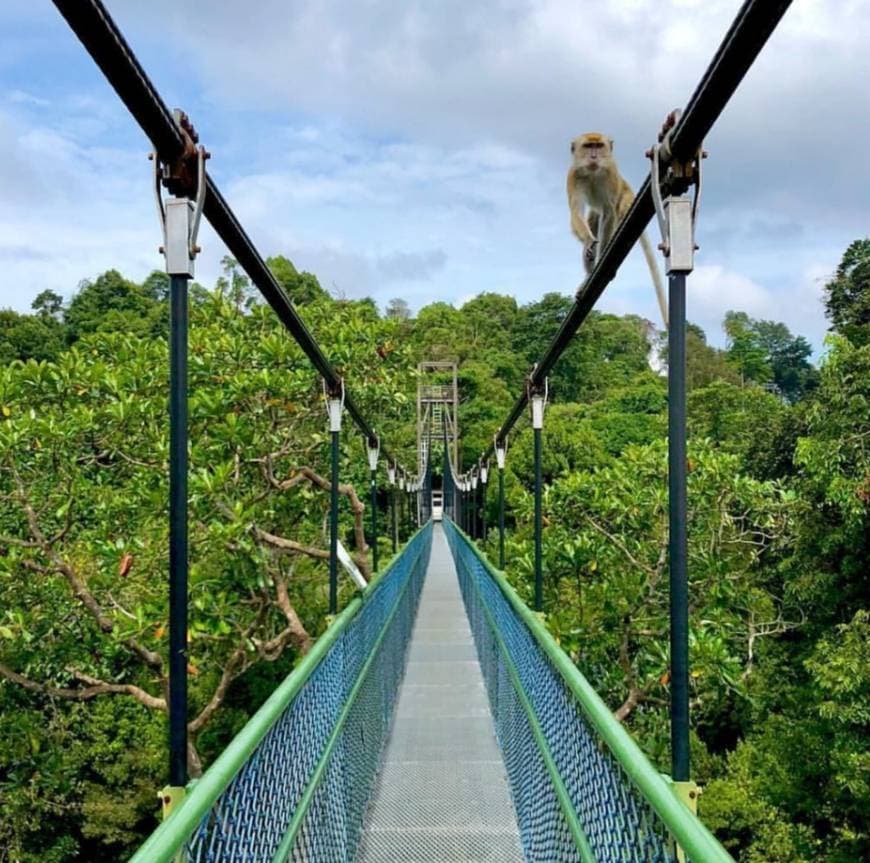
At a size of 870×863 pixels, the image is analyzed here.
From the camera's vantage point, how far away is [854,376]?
7.77 m

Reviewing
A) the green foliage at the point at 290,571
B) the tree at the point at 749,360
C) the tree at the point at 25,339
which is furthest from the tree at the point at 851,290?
the tree at the point at 749,360

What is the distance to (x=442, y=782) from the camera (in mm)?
3064

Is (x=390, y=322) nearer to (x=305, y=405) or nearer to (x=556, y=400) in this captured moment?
(x=305, y=405)

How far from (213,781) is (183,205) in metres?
0.95

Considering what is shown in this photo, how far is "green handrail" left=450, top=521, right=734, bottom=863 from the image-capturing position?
78 centimetres

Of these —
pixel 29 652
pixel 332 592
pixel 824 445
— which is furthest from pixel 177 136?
pixel 824 445

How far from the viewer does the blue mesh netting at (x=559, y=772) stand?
1.16 meters

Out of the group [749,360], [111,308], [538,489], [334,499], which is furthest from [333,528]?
[749,360]

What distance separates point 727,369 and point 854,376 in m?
25.0

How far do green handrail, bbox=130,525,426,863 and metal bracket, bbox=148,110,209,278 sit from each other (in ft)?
2.37

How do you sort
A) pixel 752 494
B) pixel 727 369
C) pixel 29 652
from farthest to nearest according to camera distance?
1. pixel 727 369
2. pixel 752 494
3. pixel 29 652

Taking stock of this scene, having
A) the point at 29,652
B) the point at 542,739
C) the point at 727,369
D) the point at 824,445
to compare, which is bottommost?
the point at 29,652

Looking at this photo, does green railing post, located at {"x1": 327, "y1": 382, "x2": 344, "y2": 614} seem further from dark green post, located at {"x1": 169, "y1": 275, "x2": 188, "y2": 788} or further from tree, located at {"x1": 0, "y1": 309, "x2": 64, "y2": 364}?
tree, located at {"x1": 0, "y1": 309, "x2": 64, "y2": 364}

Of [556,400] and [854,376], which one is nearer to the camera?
[854,376]
